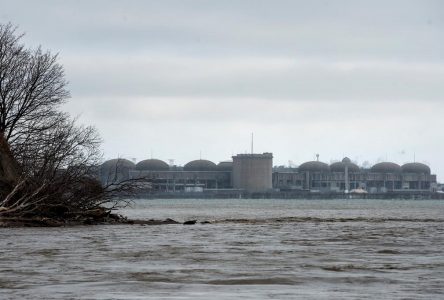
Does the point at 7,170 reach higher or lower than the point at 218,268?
higher

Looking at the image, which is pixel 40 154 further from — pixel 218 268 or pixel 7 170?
pixel 218 268

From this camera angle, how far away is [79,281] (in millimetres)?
18891

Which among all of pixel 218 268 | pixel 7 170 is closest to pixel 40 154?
pixel 7 170

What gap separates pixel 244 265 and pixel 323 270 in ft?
6.51

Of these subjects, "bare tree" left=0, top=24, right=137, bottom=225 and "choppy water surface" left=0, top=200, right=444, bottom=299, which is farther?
"bare tree" left=0, top=24, right=137, bottom=225

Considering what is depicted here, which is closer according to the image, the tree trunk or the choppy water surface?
the choppy water surface

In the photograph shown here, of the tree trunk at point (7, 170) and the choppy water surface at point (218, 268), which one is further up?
the tree trunk at point (7, 170)

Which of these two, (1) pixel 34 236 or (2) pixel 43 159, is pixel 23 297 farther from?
(2) pixel 43 159

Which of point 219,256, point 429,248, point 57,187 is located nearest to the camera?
point 219,256

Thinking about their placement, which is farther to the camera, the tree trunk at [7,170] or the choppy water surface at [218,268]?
the tree trunk at [7,170]

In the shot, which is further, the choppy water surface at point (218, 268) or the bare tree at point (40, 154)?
the bare tree at point (40, 154)

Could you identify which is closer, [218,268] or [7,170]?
[218,268]

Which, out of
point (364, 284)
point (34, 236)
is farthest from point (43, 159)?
point (364, 284)

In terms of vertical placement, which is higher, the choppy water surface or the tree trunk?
the tree trunk
